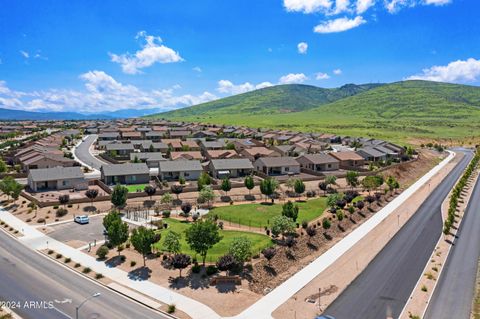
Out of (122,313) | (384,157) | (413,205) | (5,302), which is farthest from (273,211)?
(384,157)

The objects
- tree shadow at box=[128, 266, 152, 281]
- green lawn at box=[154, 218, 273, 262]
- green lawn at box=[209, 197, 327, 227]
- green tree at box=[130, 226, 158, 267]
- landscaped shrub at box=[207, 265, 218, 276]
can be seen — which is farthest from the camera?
green lawn at box=[209, 197, 327, 227]

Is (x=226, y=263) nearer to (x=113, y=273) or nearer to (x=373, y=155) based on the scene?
(x=113, y=273)

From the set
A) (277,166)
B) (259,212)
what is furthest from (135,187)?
(277,166)

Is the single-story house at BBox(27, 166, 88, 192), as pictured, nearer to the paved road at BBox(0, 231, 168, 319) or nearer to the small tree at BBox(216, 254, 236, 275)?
the paved road at BBox(0, 231, 168, 319)

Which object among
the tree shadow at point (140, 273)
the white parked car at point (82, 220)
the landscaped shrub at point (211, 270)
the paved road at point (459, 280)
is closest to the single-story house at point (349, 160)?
the paved road at point (459, 280)

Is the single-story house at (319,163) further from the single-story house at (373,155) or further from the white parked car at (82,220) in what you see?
the white parked car at (82,220)

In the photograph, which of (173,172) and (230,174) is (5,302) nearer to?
(173,172)

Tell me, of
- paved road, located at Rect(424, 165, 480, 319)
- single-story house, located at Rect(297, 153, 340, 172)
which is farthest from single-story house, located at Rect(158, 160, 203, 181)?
paved road, located at Rect(424, 165, 480, 319)
